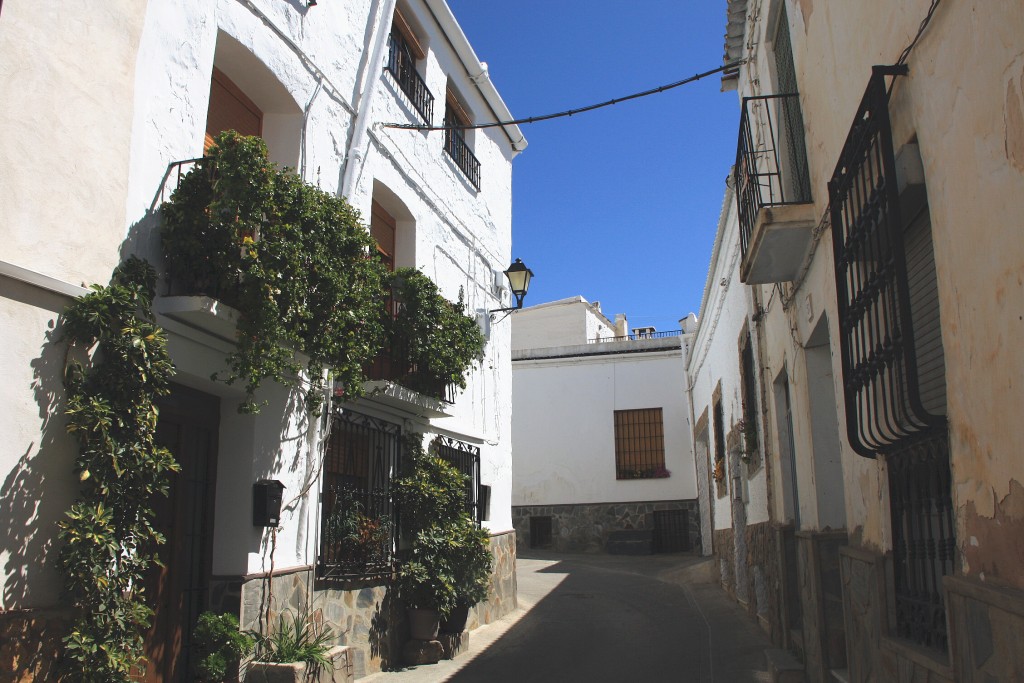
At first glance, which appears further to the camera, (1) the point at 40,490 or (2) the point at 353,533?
(2) the point at 353,533

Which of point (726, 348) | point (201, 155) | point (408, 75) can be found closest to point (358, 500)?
point (201, 155)

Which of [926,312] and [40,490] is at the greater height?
[926,312]

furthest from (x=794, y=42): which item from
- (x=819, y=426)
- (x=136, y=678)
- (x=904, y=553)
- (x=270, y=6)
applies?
(x=136, y=678)

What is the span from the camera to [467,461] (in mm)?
10531

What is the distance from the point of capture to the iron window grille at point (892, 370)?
357cm

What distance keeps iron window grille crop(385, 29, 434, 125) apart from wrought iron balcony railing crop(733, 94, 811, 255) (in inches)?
158

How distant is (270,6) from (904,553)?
6.19m

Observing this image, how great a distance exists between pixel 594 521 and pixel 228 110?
1775cm

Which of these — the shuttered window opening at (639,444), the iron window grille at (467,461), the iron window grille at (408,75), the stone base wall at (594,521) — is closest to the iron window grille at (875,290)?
the iron window grille at (467,461)

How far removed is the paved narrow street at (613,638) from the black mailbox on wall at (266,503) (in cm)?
223

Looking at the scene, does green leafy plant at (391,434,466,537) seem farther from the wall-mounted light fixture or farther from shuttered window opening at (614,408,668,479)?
shuttered window opening at (614,408,668,479)

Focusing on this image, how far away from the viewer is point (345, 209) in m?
6.43

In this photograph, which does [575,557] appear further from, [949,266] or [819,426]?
[949,266]

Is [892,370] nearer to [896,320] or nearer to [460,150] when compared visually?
[896,320]
